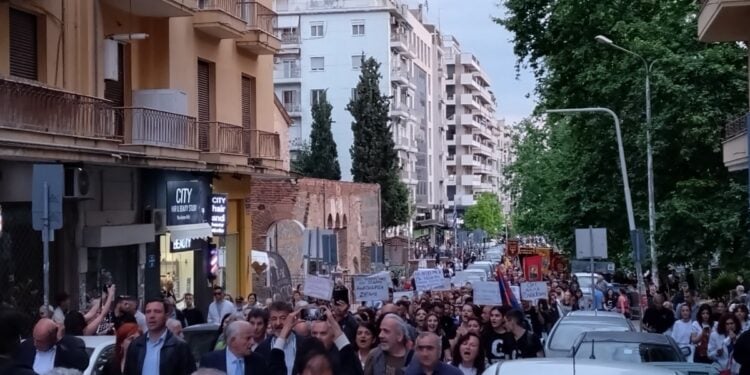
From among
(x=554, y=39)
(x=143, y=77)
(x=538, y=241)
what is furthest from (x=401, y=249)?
(x=538, y=241)

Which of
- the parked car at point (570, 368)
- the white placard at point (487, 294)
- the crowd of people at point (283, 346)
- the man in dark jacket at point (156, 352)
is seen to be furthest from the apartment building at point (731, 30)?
the parked car at point (570, 368)

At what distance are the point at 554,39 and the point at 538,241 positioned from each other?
7394 cm

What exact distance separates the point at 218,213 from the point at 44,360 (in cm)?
1815

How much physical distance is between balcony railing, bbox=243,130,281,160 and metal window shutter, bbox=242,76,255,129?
2.46 feet

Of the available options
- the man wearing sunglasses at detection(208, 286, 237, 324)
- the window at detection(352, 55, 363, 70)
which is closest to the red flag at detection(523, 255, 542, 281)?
the man wearing sunglasses at detection(208, 286, 237, 324)

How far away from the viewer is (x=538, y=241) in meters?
109

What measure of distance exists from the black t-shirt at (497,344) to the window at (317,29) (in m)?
72.4

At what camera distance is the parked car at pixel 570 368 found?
24.5 ft

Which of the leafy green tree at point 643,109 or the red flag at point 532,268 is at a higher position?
the leafy green tree at point 643,109

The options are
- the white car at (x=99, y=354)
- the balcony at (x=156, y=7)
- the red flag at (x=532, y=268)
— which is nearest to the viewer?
the white car at (x=99, y=354)

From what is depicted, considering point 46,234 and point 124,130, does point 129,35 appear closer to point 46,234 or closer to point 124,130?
point 124,130

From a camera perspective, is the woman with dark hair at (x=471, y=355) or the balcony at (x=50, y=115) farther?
the balcony at (x=50, y=115)

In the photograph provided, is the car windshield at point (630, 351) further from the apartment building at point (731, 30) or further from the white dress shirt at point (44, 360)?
the white dress shirt at point (44, 360)

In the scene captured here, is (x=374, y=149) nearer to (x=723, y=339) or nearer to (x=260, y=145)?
(x=260, y=145)
